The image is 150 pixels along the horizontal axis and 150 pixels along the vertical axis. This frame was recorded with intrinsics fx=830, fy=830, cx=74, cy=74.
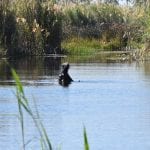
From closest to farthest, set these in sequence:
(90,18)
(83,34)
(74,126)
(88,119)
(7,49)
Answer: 1. (74,126)
2. (88,119)
3. (7,49)
4. (83,34)
5. (90,18)

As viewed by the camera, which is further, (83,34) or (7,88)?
(83,34)

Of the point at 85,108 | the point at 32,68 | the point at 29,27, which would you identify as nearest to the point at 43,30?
the point at 29,27

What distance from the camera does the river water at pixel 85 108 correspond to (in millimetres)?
12234

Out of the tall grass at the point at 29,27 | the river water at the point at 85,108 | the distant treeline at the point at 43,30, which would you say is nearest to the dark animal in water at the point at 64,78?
the river water at the point at 85,108

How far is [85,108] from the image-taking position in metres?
16.2

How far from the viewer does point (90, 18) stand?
5009 cm

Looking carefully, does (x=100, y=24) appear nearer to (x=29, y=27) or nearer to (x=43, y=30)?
(x=43, y=30)

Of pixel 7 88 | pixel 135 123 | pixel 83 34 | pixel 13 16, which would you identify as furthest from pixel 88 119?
pixel 83 34

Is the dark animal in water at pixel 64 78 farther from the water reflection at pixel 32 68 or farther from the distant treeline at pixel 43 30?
the distant treeline at pixel 43 30

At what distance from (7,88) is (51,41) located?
702 inches

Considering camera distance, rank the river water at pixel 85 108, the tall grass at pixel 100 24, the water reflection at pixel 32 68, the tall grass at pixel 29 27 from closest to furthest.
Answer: the river water at pixel 85 108 → the water reflection at pixel 32 68 → the tall grass at pixel 29 27 → the tall grass at pixel 100 24

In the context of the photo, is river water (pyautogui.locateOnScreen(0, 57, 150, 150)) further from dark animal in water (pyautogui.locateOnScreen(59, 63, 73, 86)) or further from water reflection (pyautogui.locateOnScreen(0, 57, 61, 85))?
dark animal in water (pyautogui.locateOnScreen(59, 63, 73, 86))

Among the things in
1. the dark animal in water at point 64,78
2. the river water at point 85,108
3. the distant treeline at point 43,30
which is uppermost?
the distant treeline at point 43,30

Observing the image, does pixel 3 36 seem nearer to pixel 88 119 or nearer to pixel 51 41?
pixel 51 41
